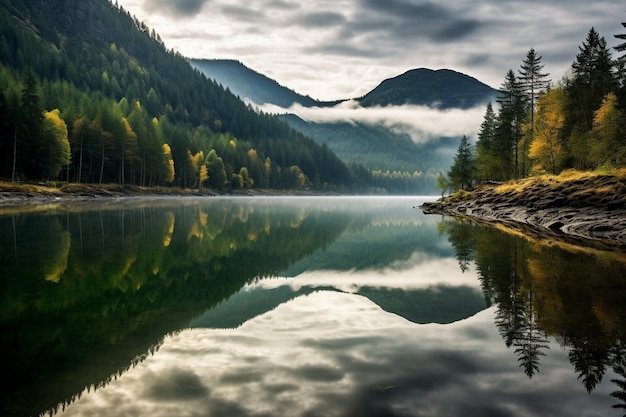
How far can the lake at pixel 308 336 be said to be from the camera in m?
6.89

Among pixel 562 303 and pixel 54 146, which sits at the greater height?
pixel 54 146

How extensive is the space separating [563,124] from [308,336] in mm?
62109

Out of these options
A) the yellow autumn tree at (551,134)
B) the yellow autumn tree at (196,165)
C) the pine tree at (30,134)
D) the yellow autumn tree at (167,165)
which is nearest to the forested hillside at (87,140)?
the yellow autumn tree at (196,165)

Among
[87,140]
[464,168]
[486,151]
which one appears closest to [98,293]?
[486,151]

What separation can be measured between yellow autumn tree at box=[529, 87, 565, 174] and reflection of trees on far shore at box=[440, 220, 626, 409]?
41892 mm

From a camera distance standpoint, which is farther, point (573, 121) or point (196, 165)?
point (196, 165)

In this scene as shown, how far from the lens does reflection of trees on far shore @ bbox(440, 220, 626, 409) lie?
855 cm

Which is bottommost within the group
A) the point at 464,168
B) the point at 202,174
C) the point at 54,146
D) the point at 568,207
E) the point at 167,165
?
the point at 568,207

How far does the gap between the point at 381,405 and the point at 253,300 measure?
26.8 ft

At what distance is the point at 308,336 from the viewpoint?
411 inches

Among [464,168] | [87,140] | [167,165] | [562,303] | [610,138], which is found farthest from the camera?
[167,165]

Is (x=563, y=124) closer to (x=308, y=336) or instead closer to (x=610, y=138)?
(x=610, y=138)

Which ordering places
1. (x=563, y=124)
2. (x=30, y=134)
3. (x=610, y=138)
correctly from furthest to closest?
(x=30, y=134), (x=563, y=124), (x=610, y=138)

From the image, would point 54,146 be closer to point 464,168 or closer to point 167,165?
point 167,165
